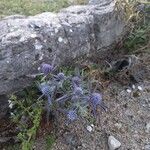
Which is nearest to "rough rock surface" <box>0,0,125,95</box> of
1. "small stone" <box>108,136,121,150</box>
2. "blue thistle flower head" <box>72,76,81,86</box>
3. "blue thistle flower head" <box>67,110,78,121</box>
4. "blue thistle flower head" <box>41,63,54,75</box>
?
"blue thistle flower head" <box>41,63,54,75</box>

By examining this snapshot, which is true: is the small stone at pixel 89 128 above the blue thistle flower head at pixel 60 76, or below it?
below

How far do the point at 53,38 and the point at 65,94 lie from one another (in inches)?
16.2

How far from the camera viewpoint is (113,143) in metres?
3.06

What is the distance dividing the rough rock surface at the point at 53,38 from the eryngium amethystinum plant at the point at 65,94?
13 cm

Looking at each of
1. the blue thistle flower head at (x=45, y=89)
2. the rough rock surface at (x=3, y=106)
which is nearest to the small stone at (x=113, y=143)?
the blue thistle flower head at (x=45, y=89)

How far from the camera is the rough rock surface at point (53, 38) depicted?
9.23 feet

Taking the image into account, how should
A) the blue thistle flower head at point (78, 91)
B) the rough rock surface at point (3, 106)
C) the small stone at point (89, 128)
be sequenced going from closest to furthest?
1. the blue thistle flower head at point (78, 91)
2. the rough rock surface at point (3, 106)
3. the small stone at point (89, 128)

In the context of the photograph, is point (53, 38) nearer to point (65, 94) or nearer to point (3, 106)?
point (65, 94)

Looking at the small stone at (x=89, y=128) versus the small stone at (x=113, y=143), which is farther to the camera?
the small stone at (x=89, y=128)

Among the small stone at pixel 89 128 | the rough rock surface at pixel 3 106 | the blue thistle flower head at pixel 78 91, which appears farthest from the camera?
the small stone at pixel 89 128

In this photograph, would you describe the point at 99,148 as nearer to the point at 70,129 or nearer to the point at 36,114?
the point at 70,129

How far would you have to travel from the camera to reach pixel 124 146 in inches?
122

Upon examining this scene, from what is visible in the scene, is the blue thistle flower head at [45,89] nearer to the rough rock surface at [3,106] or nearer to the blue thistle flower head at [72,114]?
the blue thistle flower head at [72,114]

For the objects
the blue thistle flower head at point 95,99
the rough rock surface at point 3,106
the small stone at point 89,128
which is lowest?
the small stone at point 89,128
